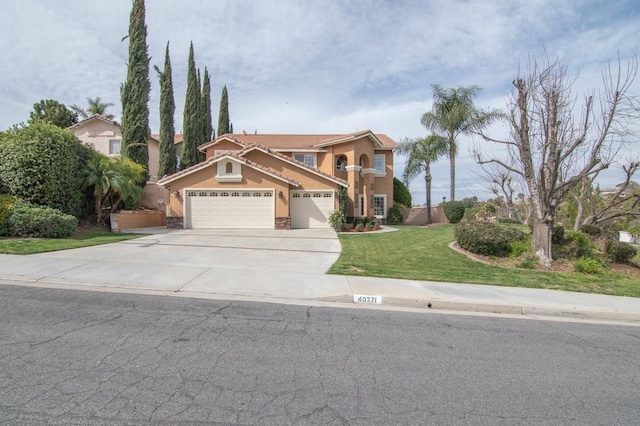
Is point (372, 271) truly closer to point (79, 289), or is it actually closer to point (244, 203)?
point (79, 289)

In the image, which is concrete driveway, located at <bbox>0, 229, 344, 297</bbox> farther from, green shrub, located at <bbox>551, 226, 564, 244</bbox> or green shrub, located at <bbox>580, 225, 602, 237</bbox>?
green shrub, located at <bbox>580, 225, 602, 237</bbox>

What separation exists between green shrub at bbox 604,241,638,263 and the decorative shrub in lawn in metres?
3.07

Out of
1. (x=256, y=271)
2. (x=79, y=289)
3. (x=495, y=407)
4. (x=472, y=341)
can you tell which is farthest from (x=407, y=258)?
(x=79, y=289)

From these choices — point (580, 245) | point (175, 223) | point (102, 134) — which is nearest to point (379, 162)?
point (580, 245)

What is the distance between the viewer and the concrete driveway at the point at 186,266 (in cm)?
711

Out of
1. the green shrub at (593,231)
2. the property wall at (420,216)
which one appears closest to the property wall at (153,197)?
the property wall at (420,216)

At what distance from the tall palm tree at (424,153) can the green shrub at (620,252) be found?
16120 millimetres

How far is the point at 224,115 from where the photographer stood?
36031mm

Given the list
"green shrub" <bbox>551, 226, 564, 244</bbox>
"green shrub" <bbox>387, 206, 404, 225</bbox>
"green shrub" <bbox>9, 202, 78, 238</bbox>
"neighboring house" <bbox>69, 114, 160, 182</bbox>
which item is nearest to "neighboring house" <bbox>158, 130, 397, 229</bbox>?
"green shrub" <bbox>387, 206, 404, 225</bbox>

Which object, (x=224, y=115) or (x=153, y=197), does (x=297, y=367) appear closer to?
(x=153, y=197)

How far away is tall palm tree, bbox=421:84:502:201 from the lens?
2714cm

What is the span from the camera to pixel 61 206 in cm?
1466

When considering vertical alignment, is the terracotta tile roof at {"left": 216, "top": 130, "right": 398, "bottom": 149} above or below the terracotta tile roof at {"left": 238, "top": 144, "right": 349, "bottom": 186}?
above

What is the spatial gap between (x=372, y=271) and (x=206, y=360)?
5806 millimetres
